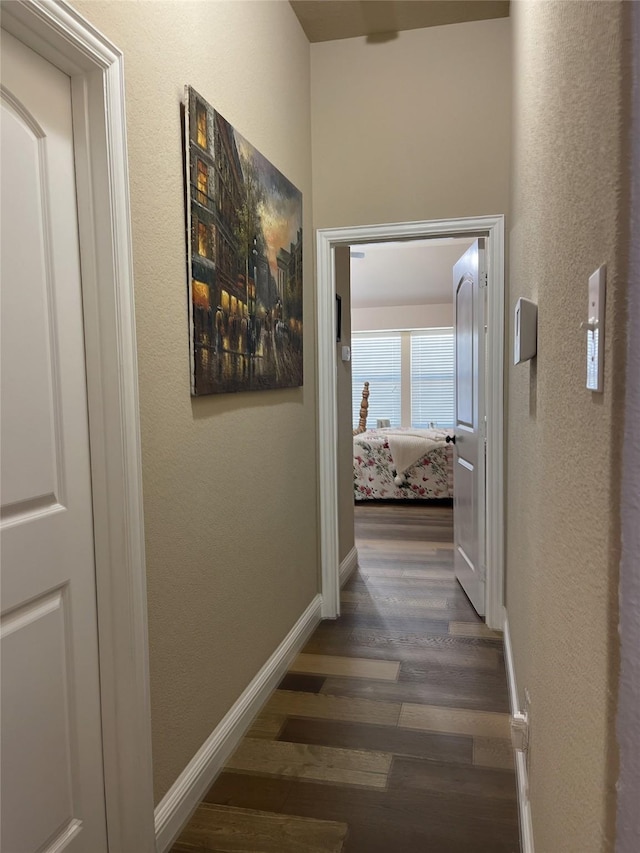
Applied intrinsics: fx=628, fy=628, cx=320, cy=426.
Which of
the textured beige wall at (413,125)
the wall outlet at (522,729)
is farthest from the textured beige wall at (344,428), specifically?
the wall outlet at (522,729)

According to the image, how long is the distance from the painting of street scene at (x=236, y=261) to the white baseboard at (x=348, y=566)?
1585 millimetres

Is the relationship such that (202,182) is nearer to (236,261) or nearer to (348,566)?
(236,261)

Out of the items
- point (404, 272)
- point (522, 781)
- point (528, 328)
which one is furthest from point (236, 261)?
point (404, 272)

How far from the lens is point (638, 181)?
1.91ft

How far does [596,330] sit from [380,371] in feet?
30.9

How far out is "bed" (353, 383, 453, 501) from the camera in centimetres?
641

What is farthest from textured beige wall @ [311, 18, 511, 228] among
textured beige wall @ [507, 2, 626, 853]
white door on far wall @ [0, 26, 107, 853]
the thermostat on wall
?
white door on far wall @ [0, 26, 107, 853]

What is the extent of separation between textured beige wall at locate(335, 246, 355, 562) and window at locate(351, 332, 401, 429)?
18.9 feet

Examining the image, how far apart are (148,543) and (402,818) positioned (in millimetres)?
1126

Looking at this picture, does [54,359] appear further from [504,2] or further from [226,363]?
[504,2]

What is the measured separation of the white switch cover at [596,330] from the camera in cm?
69

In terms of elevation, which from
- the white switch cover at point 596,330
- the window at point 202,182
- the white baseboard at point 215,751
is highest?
the window at point 202,182

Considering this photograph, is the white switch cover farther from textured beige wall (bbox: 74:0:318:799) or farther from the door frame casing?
the door frame casing

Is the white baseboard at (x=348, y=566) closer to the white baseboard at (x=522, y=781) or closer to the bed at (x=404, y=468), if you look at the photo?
the white baseboard at (x=522, y=781)
